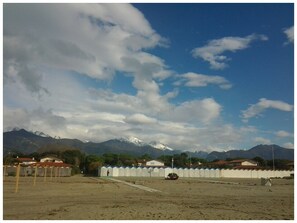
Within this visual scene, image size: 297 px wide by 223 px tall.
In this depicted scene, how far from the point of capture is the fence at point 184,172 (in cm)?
6875

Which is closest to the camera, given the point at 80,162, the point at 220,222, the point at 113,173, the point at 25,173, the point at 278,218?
the point at 220,222

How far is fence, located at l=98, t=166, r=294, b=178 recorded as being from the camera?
68750 millimetres

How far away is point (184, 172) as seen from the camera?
239 ft

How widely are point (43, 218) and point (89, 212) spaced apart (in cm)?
190

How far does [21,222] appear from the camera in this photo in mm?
10539

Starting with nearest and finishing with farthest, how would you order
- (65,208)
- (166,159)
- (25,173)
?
(65,208)
(25,173)
(166,159)

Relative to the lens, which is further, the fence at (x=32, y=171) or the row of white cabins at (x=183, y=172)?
the row of white cabins at (x=183, y=172)

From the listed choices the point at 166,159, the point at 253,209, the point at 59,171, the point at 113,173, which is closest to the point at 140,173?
the point at 113,173

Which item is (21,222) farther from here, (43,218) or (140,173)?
(140,173)

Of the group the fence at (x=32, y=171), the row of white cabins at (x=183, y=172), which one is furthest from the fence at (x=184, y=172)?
the fence at (x=32, y=171)

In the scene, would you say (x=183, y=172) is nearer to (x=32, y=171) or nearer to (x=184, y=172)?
(x=184, y=172)

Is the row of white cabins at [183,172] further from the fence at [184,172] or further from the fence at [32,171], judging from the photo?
the fence at [32,171]

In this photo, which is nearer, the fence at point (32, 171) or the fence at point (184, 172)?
the fence at point (32, 171)

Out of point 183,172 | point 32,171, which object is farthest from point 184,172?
point 32,171
